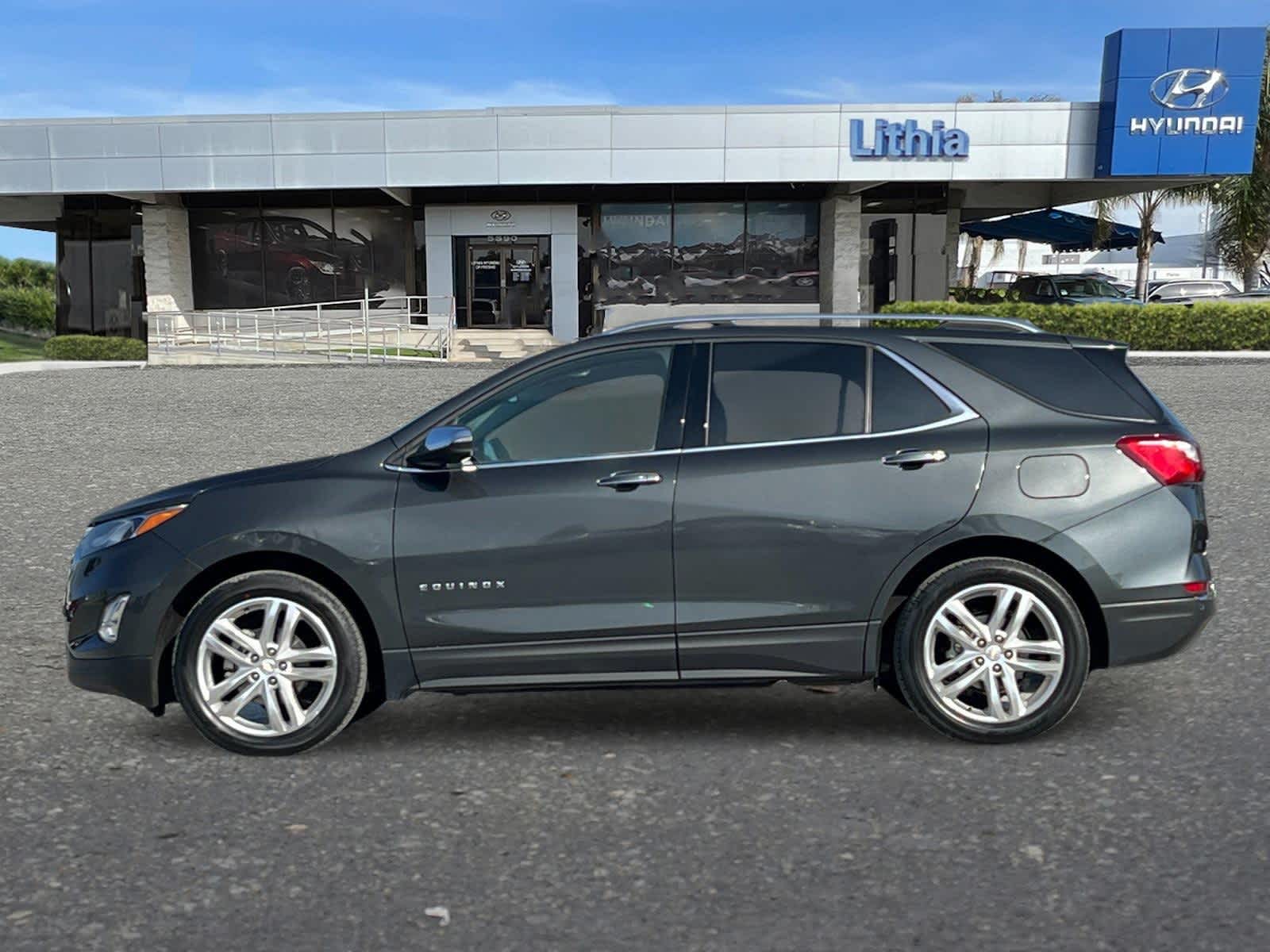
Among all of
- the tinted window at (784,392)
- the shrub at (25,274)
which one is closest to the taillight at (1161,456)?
the tinted window at (784,392)

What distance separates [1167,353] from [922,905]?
24.5 metres

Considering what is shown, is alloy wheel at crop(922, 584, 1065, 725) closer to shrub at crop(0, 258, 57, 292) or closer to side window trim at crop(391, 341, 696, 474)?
side window trim at crop(391, 341, 696, 474)

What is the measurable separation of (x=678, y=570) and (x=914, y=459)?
0.96 metres

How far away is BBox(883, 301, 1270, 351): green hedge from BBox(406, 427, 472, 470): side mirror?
22.4m

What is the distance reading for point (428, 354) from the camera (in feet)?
101

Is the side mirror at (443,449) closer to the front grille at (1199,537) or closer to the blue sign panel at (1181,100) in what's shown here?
the front grille at (1199,537)

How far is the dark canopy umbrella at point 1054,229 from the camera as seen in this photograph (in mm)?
38656

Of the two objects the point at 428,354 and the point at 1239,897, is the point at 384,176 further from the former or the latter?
the point at 1239,897

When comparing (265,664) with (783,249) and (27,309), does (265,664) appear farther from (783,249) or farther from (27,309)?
(27,309)

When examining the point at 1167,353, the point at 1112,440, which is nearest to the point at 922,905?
the point at 1112,440

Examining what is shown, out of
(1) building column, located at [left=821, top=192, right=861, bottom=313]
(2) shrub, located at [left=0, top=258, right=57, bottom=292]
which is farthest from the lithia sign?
(2) shrub, located at [left=0, top=258, right=57, bottom=292]

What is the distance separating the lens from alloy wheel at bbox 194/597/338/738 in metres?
4.59

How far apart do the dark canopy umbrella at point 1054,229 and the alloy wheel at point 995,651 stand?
119 feet

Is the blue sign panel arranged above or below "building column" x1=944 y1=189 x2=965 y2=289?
above
